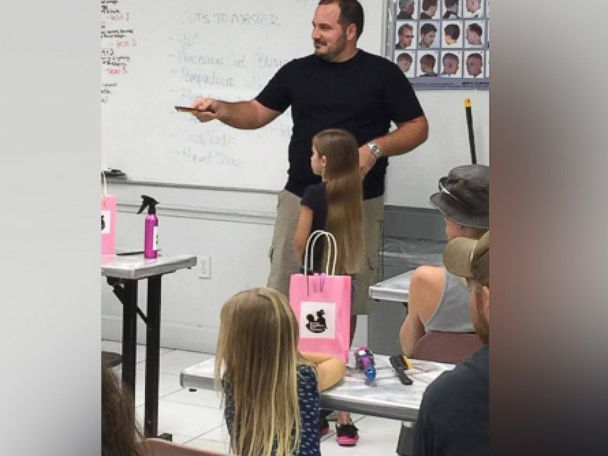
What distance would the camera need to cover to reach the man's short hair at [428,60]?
14.1 ft

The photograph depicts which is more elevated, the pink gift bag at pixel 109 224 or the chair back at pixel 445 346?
the pink gift bag at pixel 109 224

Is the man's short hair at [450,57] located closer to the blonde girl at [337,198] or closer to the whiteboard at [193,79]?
the whiteboard at [193,79]

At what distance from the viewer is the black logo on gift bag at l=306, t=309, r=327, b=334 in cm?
242

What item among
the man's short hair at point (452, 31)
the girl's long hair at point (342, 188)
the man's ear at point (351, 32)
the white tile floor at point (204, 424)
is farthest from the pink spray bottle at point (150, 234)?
the man's short hair at point (452, 31)

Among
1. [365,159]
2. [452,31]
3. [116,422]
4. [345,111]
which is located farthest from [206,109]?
[116,422]

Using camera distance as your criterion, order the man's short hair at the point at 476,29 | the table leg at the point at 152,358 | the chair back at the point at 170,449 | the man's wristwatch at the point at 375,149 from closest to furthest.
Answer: the chair back at the point at 170,449 → the table leg at the point at 152,358 → the man's wristwatch at the point at 375,149 → the man's short hair at the point at 476,29

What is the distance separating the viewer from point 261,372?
2.11 metres

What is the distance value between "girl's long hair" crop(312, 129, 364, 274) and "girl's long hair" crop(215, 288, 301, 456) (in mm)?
1556

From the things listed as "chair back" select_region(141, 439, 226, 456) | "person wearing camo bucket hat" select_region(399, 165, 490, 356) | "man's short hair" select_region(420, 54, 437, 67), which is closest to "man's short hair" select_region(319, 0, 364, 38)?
"man's short hair" select_region(420, 54, 437, 67)

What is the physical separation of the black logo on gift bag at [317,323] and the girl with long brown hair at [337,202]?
1226mm

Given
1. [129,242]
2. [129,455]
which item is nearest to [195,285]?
[129,242]
